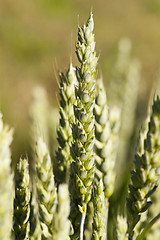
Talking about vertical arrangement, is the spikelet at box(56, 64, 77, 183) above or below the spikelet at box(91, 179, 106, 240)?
above

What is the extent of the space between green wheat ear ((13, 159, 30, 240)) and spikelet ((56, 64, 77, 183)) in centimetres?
13

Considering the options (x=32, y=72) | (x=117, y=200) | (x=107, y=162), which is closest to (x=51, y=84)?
(x=32, y=72)

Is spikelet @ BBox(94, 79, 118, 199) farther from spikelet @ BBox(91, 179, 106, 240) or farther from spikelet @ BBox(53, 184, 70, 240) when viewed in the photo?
spikelet @ BBox(53, 184, 70, 240)

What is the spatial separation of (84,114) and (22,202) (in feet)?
0.60

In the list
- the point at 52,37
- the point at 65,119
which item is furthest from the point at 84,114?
the point at 52,37

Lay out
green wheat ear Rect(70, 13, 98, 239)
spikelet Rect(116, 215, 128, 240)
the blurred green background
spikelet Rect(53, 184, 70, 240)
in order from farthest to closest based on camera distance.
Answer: the blurred green background < spikelet Rect(116, 215, 128, 240) < green wheat ear Rect(70, 13, 98, 239) < spikelet Rect(53, 184, 70, 240)

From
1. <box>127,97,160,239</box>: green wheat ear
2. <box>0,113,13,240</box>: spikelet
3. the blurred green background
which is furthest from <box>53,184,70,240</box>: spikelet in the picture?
the blurred green background

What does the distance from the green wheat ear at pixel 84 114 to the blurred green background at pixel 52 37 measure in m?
2.17

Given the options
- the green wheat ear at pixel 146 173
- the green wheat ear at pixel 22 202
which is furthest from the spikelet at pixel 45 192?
the green wheat ear at pixel 146 173

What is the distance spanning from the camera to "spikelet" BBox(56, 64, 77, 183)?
66 cm

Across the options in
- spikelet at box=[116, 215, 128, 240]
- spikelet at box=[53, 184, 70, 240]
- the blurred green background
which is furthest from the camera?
the blurred green background

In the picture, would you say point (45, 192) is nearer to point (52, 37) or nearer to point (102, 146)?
point (102, 146)

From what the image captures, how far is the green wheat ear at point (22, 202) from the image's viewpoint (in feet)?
1.86

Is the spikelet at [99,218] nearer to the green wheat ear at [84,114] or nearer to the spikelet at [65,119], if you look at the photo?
the green wheat ear at [84,114]
